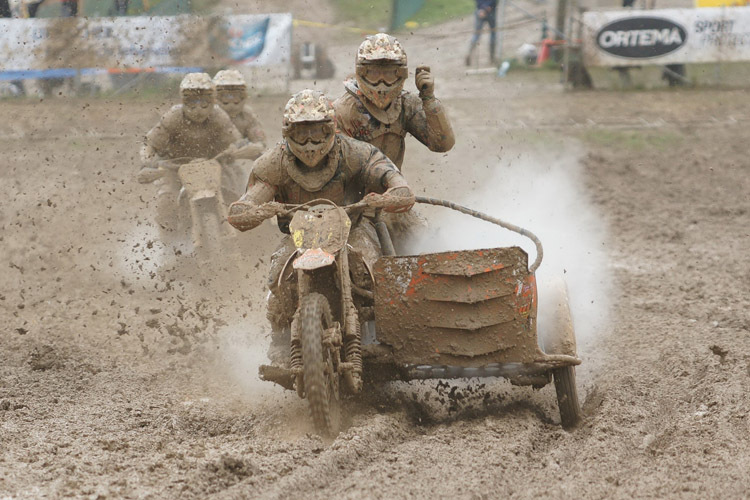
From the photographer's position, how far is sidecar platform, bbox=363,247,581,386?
5.68m

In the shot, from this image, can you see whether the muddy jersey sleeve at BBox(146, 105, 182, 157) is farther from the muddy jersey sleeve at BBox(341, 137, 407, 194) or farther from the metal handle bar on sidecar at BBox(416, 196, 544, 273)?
the metal handle bar on sidecar at BBox(416, 196, 544, 273)

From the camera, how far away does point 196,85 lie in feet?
34.3

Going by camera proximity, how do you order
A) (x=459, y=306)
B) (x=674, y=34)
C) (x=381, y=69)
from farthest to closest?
(x=674, y=34)
(x=381, y=69)
(x=459, y=306)

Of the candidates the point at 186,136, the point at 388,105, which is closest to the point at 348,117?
the point at 388,105

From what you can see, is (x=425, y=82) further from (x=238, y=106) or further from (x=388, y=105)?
(x=238, y=106)

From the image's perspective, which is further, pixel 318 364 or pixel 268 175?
pixel 268 175

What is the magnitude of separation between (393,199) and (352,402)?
1291 millimetres

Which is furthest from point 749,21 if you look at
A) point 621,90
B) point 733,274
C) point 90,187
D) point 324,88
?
point 90,187

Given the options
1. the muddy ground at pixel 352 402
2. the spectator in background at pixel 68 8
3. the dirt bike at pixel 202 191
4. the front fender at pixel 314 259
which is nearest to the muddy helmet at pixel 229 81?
the dirt bike at pixel 202 191

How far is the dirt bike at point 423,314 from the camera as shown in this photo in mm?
5641

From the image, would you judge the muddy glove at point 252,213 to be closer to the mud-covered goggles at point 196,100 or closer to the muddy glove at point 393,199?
the muddy glove at point 393,199

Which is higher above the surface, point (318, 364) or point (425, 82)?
point (425, 82)

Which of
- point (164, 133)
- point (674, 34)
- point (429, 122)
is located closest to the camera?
point (429, 122)

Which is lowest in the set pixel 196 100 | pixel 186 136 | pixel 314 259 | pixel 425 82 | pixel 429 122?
pixel 186 136
